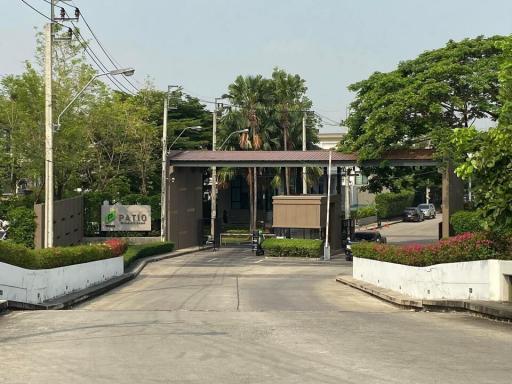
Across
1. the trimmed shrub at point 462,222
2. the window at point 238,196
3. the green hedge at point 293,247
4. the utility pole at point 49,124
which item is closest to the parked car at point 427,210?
the window at point 238,196

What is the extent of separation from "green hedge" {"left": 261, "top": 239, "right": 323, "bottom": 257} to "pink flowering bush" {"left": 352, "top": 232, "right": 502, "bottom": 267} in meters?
23.2

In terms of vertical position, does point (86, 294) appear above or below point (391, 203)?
below

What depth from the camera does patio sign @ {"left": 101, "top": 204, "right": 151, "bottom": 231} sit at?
49.6 m

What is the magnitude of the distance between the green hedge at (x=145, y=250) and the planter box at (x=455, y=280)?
17959 mm

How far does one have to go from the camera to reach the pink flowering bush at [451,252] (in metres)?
19.3

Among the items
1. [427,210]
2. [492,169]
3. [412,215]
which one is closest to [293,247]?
[492,169]

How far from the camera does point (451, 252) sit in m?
20.7

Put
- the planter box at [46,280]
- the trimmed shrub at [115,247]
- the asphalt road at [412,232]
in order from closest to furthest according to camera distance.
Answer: the planter box at [46,280], the trimmed shrub at [115,247], the asphalt road at [412,232]

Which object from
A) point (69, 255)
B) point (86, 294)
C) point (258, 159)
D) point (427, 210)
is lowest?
point (86, 294)

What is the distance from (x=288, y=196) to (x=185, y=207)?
951 cm

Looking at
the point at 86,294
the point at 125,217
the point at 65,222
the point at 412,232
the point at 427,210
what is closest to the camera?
the point at 86,294

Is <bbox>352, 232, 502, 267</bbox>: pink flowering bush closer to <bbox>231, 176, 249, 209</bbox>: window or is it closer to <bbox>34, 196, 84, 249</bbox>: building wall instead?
<bbox>34, 196, 84, 249</bbox>: building wall

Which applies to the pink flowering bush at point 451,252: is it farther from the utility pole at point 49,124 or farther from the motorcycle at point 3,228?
the motorcycle at point 3,228

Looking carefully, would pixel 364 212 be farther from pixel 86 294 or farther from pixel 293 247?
pixel 86 294
